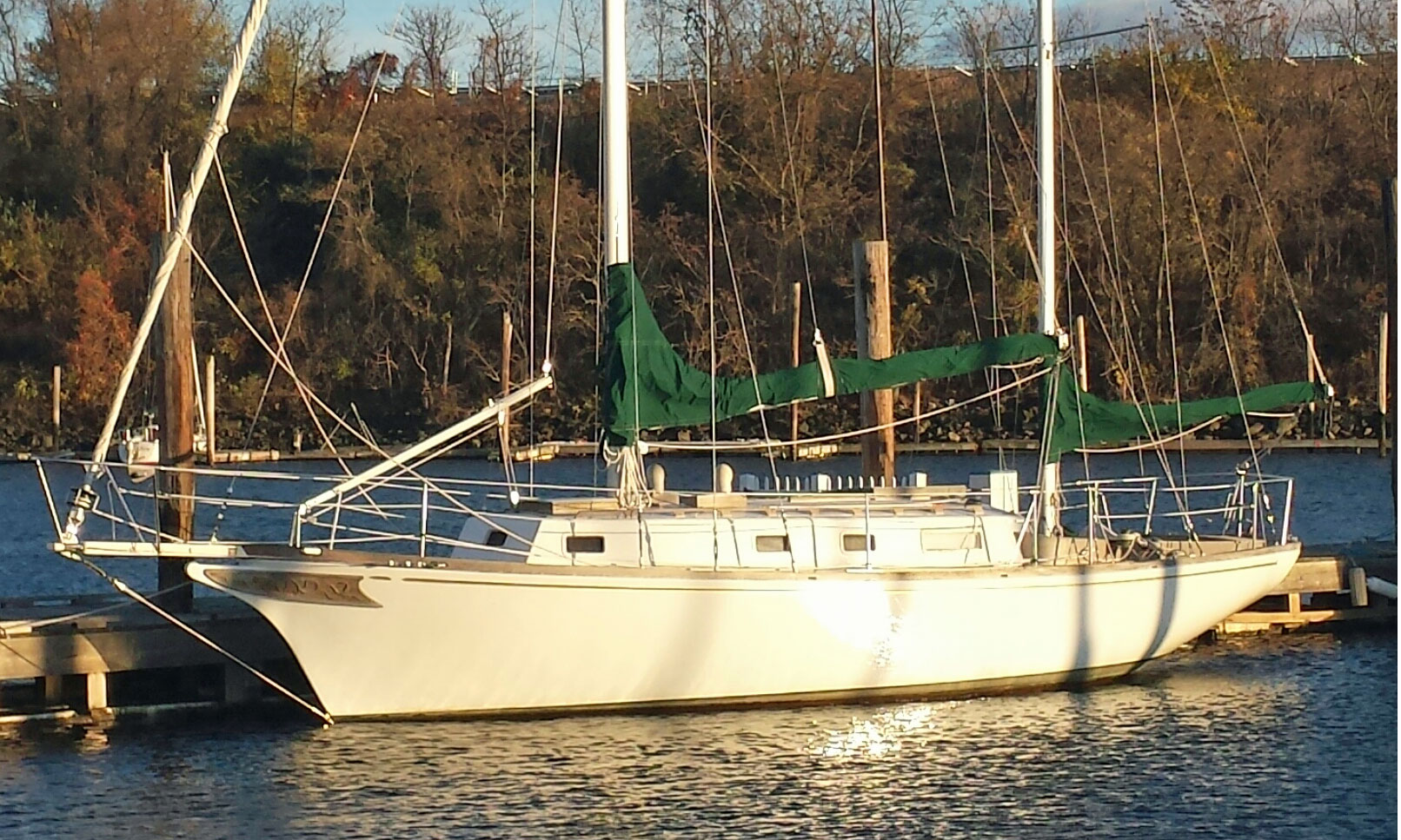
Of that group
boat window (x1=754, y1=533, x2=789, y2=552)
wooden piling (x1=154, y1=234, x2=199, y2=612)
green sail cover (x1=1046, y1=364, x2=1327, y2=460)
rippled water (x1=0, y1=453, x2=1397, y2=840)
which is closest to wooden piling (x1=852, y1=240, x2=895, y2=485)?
green sail cover (x1=1046, y1=364, x2=1327, y2=460)

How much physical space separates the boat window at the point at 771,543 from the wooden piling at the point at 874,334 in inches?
290

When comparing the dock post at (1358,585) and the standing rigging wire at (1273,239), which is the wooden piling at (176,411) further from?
the dock post at (1358,585)

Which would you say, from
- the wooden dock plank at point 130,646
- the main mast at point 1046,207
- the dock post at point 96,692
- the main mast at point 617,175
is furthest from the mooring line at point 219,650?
the main mast at point 1046,207

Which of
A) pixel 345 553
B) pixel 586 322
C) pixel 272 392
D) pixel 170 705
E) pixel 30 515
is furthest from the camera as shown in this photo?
pixel 272 392

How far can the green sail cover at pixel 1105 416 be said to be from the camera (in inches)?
1056

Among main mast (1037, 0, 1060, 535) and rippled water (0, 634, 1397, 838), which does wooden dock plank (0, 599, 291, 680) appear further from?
main mast (1037, 0, 1060, 535)

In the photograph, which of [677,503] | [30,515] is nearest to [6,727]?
[677,503]

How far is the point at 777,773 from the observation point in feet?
71.8

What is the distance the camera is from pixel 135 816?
20359 mm

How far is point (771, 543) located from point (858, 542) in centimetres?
103

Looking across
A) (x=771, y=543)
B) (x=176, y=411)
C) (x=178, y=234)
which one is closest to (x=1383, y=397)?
(x=771, y=543)

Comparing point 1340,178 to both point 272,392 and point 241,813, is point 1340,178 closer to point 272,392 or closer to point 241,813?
point 272,392

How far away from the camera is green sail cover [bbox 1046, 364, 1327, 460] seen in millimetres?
26812

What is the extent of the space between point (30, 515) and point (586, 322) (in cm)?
2632
